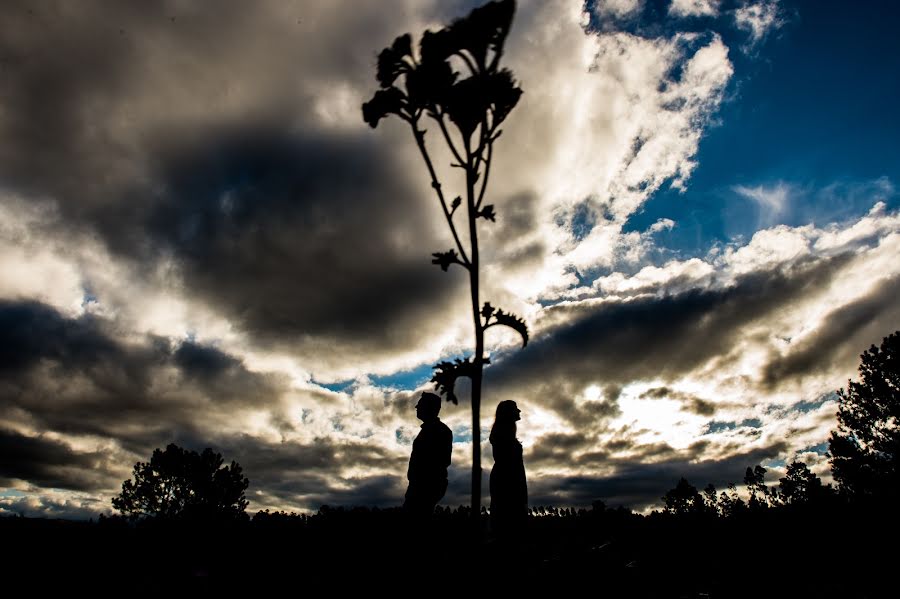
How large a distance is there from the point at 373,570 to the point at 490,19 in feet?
25.1

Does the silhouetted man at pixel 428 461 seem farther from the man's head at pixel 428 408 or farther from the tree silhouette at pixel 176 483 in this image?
the tree silhouette at pixel 176 483

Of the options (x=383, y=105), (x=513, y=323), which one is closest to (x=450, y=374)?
(x=513, y=323)

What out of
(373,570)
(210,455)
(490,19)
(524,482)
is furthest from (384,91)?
(210,455)

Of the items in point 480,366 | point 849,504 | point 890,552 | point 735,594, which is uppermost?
point 480,366

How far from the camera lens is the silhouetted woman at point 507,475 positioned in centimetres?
1183

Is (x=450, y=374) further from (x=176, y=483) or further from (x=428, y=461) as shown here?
(x=176, y=483)

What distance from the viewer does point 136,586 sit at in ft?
19.5

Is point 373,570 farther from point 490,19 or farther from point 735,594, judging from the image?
point 490,19

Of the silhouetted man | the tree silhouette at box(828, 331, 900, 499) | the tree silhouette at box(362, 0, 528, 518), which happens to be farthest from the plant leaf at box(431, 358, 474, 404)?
the tree silhouette at box(828, 331, 900, 499)

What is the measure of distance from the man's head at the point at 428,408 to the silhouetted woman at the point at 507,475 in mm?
1596

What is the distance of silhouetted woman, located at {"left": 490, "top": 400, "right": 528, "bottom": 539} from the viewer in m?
11.8

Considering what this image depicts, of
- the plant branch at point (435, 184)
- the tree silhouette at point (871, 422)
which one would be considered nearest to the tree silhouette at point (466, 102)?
the plant branch at point (435, 184)

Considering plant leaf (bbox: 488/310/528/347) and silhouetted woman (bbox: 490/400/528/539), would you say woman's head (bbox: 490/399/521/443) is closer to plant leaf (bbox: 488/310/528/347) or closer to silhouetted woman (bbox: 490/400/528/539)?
silhouetted woman (bbox: 490/400/528/539)

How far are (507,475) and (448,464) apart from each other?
58.3 inches
